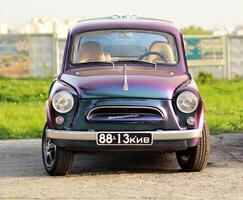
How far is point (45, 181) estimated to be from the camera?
8164 mm

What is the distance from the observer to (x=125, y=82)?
8.28 m

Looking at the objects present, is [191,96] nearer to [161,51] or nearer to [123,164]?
[161,51]

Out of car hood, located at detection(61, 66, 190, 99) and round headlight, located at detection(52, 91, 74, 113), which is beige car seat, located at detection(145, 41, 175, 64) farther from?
round headlight, located at detection(52, 91, 74, 113)

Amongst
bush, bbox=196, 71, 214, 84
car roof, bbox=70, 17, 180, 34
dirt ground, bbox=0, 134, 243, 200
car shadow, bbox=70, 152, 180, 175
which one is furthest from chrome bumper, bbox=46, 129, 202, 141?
bush, bbox=196, 71, 214, 84

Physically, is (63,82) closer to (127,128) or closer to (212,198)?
(127,128)

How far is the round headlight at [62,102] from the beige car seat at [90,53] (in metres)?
1.17

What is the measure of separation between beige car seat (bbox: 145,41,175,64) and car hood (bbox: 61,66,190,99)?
523mm

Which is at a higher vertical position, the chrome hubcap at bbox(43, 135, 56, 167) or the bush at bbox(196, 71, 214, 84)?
the chrome hubcap at bbox(43, 135, 56, 167)

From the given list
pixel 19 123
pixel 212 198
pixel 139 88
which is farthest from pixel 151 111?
pixel 19 123

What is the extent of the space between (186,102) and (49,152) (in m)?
1.57

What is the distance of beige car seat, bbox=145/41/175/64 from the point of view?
938 cm

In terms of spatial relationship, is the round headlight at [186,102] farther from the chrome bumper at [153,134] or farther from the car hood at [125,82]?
the chrome bumper at [153,134]

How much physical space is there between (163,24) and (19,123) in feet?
18.8

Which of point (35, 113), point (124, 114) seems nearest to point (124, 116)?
point (124, 114)
